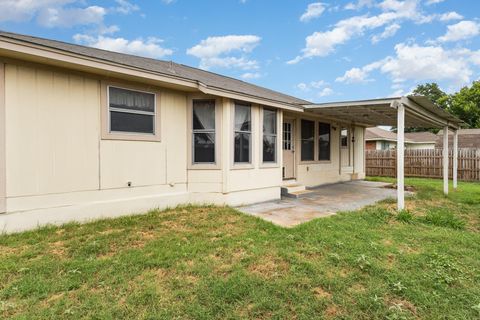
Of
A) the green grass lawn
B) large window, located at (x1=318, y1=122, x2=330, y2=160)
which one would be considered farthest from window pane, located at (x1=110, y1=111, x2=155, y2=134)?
large window, located at (x1=318, y1=122, x2=330, y2=160)

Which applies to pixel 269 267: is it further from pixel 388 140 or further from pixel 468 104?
pixel 468 104

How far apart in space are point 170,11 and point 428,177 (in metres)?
15.2

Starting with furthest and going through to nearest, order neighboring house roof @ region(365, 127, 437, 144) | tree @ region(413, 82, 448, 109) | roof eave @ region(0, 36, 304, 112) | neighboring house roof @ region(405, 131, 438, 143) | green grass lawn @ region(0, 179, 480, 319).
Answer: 1. tree @ region(413, 82, 448, 109)
2. neighboring house roof @ region(405, 131, 438, 143)
3. neighboring house roof @ region(365, 127, 437, 144)
4. roof eave @ region(0, 36, 304, 112)
5. green grass lawn @ region(0, 179, 480, 319)

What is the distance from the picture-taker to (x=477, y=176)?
13.6 m

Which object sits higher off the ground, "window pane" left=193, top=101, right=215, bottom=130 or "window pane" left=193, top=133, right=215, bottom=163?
"window pane" left=193, top=101, right=215, bottom=130

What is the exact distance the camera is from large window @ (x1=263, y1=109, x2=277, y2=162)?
7266 millimetres

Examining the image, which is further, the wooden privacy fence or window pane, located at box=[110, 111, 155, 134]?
the wooden privacy fence

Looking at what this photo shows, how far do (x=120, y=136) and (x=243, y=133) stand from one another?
2791 millimetres

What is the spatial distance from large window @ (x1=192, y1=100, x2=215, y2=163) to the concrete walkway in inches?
59.0

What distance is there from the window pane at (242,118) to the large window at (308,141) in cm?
333

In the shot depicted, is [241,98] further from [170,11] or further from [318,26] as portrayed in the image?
[318,26]

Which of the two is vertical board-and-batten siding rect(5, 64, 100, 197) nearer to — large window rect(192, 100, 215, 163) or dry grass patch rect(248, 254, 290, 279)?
large window rect(192, 100, 215, 163)

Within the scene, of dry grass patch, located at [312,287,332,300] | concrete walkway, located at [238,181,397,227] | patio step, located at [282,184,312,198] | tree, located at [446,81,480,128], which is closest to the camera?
dry grass patch, located at [312,287,332,300]

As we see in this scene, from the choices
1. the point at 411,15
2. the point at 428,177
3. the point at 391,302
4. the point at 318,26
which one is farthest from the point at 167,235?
the point at 428,177
